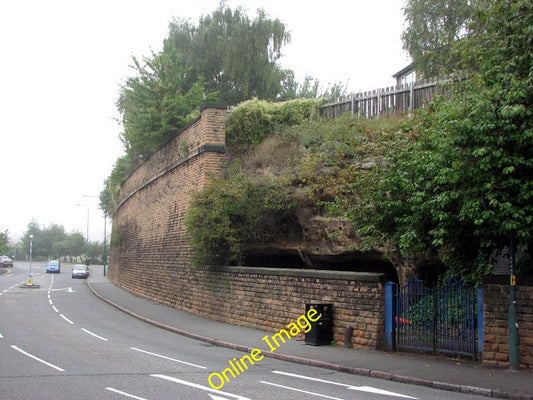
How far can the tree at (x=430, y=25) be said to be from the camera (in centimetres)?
2653

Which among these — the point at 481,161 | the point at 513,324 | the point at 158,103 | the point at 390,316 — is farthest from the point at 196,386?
the point at 158,103

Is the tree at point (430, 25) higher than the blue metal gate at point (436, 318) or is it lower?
higher

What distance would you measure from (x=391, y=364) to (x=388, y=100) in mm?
11930

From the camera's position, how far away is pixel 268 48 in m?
36.2

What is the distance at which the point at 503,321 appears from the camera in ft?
33.9

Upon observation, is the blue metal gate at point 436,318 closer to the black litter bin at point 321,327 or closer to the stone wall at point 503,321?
the stone wall at point 503,321

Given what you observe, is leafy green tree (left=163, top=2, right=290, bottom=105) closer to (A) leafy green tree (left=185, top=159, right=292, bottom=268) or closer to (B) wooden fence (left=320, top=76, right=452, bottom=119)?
(B) wooden fence (left=320, top=76, right=452, bottom=119)

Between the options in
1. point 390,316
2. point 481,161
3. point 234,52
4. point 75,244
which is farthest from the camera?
point 75,244

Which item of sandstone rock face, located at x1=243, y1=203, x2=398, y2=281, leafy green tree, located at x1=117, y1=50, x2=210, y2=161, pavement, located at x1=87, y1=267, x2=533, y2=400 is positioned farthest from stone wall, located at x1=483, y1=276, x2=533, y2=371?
leafy green tree, located at x1=117, y1=50, x2=210, y2=161

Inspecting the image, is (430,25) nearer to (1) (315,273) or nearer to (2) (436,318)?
(1) (315,273)

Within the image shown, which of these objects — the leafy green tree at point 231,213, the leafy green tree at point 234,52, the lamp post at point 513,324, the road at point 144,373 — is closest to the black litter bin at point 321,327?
the road at point 144,373

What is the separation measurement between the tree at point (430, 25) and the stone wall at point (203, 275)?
38.1 feet

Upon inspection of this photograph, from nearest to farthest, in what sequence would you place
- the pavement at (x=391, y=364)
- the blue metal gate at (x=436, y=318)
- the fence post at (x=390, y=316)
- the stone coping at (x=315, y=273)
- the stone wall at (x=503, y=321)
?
the pavement at (x=391, y=364), the stone wall at (x=503, y=321), the blue metal gate at (x=436, y=318), the fence post at (x=390, y=316), the stone coping at (x=315, y=273)

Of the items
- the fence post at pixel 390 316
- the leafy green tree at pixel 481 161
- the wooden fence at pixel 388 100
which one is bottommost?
the fence post at pixel 390 316
